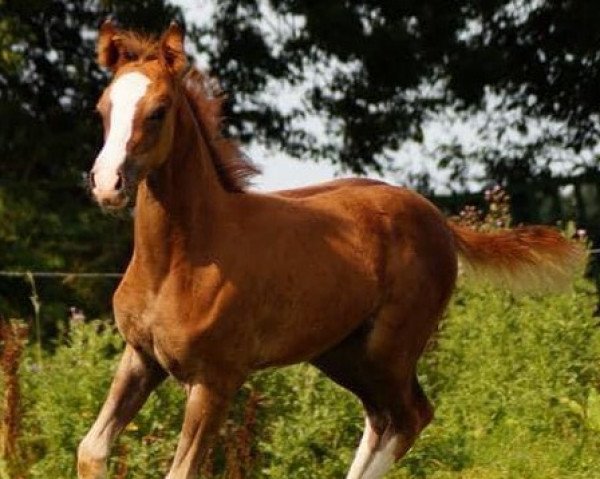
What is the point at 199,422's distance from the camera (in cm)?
552

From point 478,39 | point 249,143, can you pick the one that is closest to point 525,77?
point 478,39

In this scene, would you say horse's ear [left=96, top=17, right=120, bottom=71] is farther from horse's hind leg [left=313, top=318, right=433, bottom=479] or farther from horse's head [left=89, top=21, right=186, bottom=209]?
horse's hind leg [left=313, top=318, right=433, bottom=479]

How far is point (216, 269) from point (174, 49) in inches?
30.3

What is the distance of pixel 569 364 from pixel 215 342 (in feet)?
12.7

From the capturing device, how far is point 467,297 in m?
9.83

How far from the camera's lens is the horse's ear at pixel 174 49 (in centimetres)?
555

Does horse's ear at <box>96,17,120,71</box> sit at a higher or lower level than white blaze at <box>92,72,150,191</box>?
higher

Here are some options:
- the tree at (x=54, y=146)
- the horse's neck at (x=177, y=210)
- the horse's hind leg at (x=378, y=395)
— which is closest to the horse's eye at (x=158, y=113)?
the horse's neck at (x=177, y=210)

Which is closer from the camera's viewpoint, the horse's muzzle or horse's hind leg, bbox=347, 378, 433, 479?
the horse's muzzle

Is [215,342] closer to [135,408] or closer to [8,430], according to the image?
[135,408]

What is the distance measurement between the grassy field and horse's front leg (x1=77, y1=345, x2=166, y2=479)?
110 cm

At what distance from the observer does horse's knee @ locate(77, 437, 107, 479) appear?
5613 millimetres

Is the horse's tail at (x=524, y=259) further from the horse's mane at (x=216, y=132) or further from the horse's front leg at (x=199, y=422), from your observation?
the horse's front leg at (x=199, y=422)

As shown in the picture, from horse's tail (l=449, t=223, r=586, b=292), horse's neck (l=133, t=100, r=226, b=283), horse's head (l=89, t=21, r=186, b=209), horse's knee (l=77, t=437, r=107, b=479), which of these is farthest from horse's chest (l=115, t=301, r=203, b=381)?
horse's tail (l=449, t=223, r=586, b=292)
